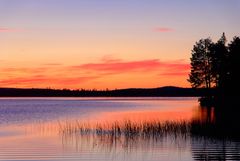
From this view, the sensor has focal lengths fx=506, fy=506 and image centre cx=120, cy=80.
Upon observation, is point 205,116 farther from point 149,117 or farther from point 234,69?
point 234,69

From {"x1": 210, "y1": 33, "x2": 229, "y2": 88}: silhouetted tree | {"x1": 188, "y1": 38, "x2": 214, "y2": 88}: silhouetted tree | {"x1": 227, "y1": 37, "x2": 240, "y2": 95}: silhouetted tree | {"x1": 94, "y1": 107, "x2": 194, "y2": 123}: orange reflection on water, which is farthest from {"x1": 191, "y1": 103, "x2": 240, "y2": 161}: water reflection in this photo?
{"x1": 188, "y1": 38, "x2": 214, "y2": 88}: silhouetted tree

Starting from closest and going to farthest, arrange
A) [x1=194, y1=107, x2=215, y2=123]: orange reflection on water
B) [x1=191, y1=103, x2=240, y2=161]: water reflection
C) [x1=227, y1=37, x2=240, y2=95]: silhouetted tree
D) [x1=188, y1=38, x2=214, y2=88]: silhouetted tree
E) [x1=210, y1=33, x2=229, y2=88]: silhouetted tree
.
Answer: [x1=191, y1=103, x2=240, y2=161]: water reflection
[x1=194, y1=107, x2=215, y2=123]: orange reflection on water
[x1=227, y1=37, x2=240, y2=95]: silhouetted tree
[x1=210, y1=33, x2=229, y2=88]: silhouetted tree
[x1=188, y1=38, x2=214, y2=88]: silhouetted tree

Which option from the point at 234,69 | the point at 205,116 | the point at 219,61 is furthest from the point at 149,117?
the point at 219,61

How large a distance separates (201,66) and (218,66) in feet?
35.3

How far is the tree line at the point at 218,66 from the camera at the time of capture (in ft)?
243

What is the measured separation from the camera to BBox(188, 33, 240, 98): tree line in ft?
243

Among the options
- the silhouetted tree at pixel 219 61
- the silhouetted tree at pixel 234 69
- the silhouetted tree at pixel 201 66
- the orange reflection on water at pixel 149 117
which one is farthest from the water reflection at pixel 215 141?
the silhouetted tree at pixel 201 66

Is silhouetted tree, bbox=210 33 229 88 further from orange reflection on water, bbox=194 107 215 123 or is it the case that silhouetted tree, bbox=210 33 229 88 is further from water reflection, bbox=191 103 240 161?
water reflection, bbox=191 103 240 161

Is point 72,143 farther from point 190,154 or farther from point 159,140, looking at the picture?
point 190,154

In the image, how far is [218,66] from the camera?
3282 inches

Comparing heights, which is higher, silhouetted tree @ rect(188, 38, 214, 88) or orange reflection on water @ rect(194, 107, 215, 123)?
silhouetted tree @ rect(188, 38, 214, 88)

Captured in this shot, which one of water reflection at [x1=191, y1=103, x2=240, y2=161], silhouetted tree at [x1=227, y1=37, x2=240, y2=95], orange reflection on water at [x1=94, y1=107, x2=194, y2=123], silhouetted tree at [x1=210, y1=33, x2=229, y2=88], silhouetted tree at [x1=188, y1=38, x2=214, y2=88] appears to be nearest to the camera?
water reflection at [x1=191, y1=103, x2=240, y2=161]

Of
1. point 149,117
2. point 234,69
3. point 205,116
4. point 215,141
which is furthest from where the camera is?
point 234,69

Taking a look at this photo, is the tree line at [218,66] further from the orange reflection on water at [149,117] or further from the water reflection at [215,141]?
the water reflection at [215,141]
